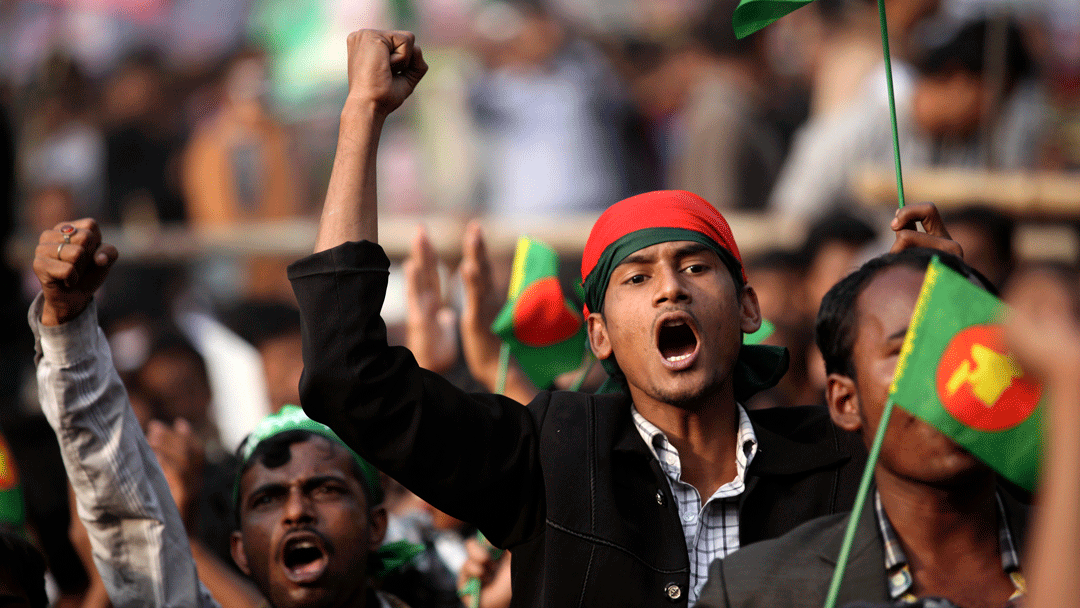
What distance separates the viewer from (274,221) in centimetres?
880

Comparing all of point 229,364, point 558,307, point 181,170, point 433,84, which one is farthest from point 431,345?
point 181,170

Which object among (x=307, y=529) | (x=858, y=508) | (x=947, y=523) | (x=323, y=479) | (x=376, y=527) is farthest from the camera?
(x=376, y=527)

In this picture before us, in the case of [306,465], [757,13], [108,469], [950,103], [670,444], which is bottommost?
[306,465]

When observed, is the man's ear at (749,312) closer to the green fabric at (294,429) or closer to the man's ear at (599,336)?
the man's ear at (599,336)

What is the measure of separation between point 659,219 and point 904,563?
0.92 meters

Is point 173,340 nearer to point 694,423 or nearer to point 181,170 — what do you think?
point 181,170

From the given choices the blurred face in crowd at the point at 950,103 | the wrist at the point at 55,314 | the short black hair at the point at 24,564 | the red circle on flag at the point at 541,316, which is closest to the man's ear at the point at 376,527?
the red circle on flag at the point at 541,316

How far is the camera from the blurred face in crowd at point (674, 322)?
8.71 ft

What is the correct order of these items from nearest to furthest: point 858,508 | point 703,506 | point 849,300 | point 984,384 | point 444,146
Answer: point 984,384
point 858,508
point 849,300
point 703,506
point 444,146

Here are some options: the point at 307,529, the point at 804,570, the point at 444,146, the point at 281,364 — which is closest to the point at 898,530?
the point at 804,570

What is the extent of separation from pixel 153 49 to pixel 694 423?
882cm

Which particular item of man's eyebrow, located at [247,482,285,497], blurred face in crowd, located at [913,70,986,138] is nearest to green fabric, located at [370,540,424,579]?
man's eyebrow, located at [247,482,285,497]

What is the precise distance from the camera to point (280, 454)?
3.34m

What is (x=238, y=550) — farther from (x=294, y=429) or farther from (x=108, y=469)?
(x=108, y=469)
